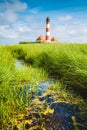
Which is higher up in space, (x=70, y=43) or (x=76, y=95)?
(x=70, y=43)

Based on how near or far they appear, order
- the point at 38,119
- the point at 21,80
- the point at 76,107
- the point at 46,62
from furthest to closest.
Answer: the point at 46,62 → the point at 21,80 → the point at 76,107 → the point at 38,119

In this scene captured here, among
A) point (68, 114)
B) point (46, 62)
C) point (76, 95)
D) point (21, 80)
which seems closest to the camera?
point (68, 114)

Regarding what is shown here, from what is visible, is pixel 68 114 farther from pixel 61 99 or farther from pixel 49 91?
Answer: pixel 49 91

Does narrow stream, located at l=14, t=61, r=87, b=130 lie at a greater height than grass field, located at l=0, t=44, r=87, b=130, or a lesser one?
lesser

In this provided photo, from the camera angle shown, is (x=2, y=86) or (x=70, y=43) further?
(x=70, y=43)

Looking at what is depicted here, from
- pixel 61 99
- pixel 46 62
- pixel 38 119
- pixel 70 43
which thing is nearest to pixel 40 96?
pixel 61 99

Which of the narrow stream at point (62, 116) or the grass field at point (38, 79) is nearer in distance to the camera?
the narrow stream at point (62, 116)

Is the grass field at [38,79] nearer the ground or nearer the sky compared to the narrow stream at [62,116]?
nearer the sky

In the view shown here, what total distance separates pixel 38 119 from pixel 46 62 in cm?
417

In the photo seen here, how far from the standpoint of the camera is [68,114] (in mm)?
3525

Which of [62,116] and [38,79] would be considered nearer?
[62,116]

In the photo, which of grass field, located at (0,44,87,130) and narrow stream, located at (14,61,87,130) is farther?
grass field, located at (0,44,87,130)

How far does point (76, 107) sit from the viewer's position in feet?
12.6

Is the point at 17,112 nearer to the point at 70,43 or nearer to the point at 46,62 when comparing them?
the point at 46,62
